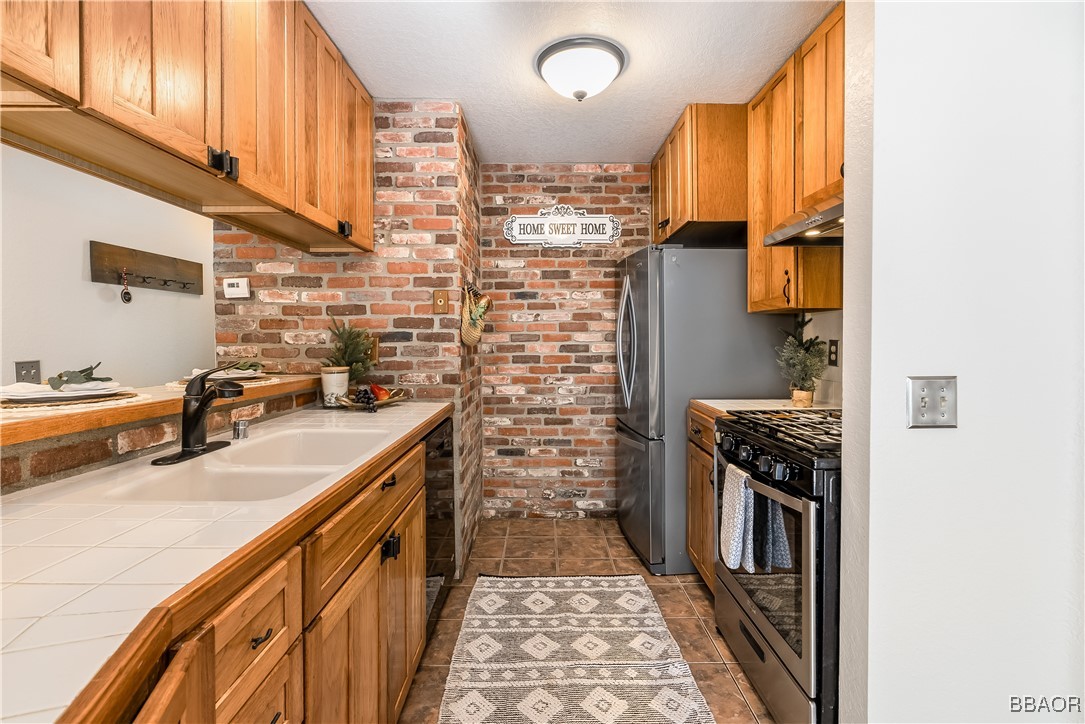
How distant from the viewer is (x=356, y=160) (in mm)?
2322

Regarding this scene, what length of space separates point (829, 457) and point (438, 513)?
4.72 feet

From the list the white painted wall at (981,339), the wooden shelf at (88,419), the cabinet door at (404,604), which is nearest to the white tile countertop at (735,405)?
the white painted wall at (981,339)

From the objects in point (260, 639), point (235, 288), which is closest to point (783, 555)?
point (260, 639)

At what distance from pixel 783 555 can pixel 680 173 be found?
6.80ft

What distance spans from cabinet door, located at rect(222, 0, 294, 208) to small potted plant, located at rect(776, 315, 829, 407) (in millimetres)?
2280

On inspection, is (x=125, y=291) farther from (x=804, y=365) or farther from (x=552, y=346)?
(x=804, y=365)

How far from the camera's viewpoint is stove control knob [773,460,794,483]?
56.9 inches

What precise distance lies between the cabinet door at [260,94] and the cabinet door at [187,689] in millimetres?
1363

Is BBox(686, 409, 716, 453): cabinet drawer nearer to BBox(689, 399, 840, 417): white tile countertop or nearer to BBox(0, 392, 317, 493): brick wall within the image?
BBox(689, 399, 840, 417): white tile countertop

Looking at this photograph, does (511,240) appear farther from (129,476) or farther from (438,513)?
(129,476)

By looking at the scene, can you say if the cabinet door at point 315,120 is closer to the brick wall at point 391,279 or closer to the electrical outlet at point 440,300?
the brick wall at point 391,279

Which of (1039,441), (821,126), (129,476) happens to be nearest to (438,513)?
(129,476)

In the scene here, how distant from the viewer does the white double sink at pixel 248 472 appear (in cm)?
106

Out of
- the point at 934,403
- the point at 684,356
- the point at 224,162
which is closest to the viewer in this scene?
the point at 934,403
